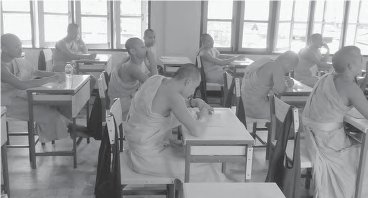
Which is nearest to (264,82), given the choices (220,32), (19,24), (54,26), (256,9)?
(220,32)

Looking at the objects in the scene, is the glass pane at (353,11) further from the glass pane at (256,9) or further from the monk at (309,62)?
the monk at (309,62)

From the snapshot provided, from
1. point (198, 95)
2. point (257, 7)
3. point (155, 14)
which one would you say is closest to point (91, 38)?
point (155, 14)

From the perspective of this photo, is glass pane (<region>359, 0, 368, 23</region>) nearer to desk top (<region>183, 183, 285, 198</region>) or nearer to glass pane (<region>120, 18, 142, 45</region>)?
glass pane (<region>120, 18, 142, 45</region>)

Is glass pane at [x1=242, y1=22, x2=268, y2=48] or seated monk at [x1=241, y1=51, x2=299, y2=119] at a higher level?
glass pane at [x1=242, y1=22, x2=268, y2=48]

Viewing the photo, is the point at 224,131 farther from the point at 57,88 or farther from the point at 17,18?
the point at 17,18

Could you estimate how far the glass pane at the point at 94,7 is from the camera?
6906 mm

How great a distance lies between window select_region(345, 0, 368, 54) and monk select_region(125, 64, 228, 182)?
5813mm

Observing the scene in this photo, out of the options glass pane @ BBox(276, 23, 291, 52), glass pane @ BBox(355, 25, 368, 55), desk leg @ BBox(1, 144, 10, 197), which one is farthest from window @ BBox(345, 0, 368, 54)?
desk leg @ BBox(1, 144, 10, 197)

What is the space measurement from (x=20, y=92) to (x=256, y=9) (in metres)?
4.65

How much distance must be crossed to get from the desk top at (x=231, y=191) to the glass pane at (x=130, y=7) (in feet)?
19.5

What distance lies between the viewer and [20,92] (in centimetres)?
367

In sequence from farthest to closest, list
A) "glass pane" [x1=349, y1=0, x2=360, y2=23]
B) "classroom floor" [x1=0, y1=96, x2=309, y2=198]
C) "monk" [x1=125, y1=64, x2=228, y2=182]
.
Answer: "glass pane" [x1=349, y1=0, x2=360, y2=23]
"classroom floor" [x1=0, y1=96, x2=309, y2=198]
"monk" [x1=125, y1=64, x2=228, y2=182]

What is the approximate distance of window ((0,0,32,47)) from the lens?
6742 millimetres

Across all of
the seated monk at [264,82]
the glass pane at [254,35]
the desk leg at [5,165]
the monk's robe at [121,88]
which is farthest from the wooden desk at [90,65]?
the desk leg at [5,165]
